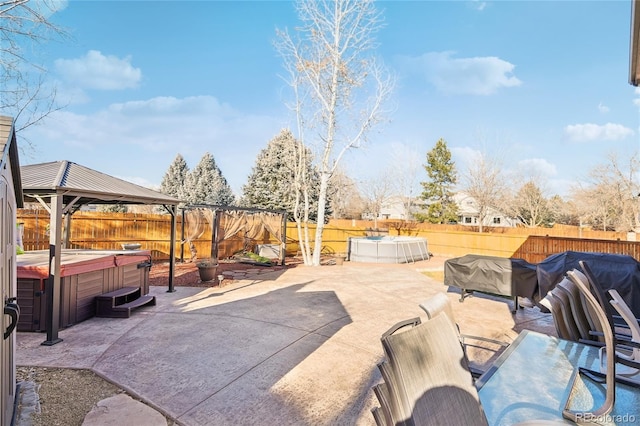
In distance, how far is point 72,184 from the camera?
468cm

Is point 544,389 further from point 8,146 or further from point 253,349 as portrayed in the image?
point 8,146

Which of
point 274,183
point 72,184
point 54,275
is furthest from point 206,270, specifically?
point 274,183

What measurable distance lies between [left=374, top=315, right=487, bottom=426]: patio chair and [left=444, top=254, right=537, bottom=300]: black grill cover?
232 inches

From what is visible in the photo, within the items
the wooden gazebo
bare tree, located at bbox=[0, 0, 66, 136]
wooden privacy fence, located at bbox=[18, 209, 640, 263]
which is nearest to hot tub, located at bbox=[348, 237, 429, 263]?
wooden privacy fence, located at bbox=[18, 209, 640, 263]

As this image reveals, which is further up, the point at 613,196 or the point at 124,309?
the point at 613,196

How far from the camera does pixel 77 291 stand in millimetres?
5176

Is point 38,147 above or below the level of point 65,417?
above

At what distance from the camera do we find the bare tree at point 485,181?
78.6ft

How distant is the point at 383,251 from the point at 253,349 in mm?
11274

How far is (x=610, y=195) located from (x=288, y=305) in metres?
25.2

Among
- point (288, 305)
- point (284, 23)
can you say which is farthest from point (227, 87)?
point (288, 305)

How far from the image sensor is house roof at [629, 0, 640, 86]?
312 centimetres

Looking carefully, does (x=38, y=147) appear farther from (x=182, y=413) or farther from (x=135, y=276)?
(x=182, y=413)

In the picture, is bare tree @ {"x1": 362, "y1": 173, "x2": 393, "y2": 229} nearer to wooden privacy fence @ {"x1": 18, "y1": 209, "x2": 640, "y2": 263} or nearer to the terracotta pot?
wooden privacy fence @ {"x1": 18, "y1": 209, "x2": 640, "y2": 263}
